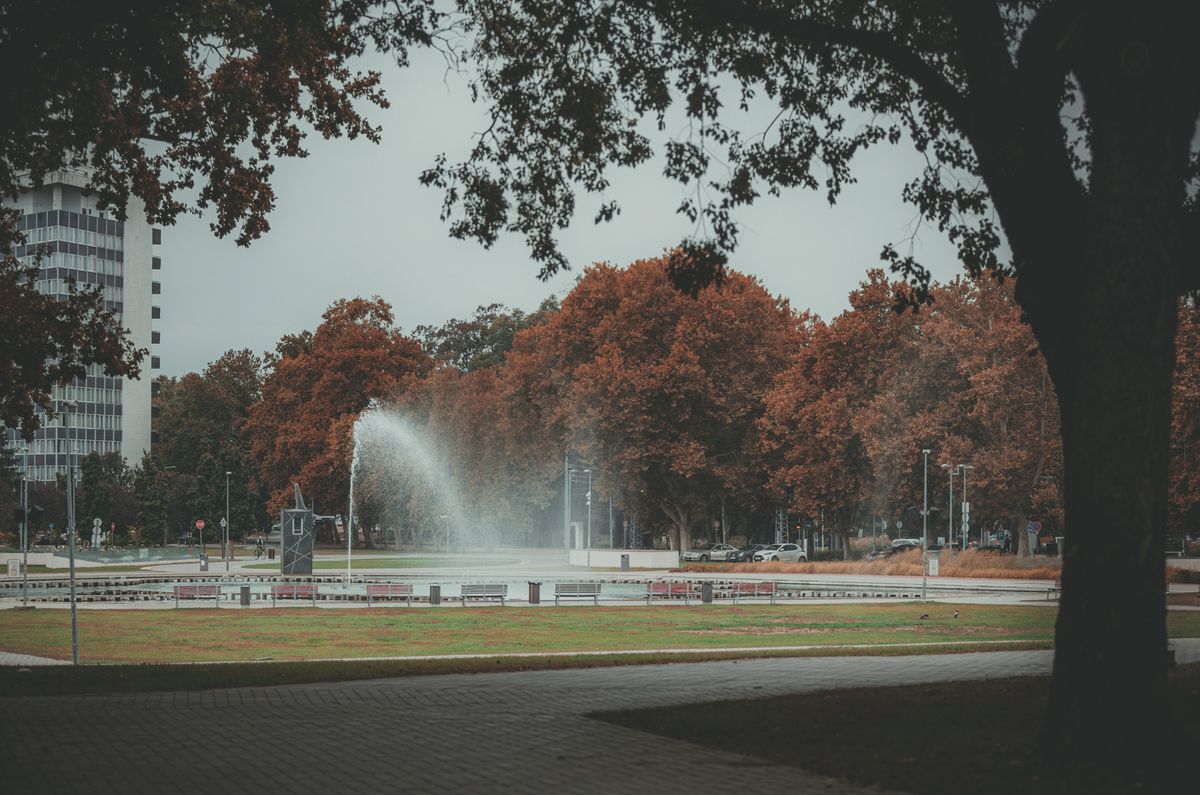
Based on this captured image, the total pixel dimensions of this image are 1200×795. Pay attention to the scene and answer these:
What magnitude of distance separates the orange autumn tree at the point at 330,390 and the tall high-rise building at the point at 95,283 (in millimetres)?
28812

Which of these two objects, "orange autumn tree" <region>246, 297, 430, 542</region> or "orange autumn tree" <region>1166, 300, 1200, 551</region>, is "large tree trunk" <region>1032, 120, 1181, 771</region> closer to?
"orange autumn tree" <region>1166, 300, 1200, 551</region>

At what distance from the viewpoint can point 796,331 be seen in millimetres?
73125

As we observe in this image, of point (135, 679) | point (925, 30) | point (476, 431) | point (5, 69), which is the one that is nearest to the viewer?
point (5, 69)

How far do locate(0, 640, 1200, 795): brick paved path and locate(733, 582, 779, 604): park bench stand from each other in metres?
24.6

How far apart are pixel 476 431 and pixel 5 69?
253 ft

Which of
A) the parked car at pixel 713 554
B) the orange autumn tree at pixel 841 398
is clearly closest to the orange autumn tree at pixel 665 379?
the orange autumn tree at pixel 841 398

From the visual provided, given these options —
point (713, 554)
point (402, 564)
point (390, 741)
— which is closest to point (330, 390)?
point (402, 564)

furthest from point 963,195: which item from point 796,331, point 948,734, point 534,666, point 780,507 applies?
point 780,507

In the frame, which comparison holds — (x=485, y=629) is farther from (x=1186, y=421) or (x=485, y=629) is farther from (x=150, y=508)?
(x=150, y=508)

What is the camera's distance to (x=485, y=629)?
2973 cm

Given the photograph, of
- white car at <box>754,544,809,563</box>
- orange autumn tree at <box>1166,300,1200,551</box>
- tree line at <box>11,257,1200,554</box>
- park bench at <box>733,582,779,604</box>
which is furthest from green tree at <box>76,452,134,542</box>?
orange autumn tree at <box>1166,300,1200,551</box>

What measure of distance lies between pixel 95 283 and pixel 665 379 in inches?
3043

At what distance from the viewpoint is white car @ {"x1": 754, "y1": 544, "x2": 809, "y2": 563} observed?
8106 centimetres

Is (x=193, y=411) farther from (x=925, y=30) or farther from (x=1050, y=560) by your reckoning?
(x=925, y=30)
